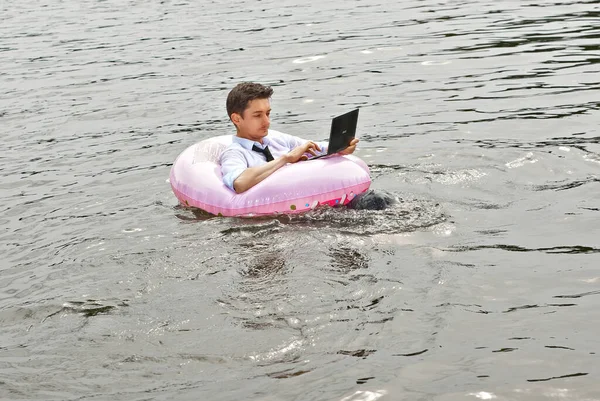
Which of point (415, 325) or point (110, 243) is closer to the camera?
point (415, 325)

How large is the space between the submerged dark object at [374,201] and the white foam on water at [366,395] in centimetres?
306

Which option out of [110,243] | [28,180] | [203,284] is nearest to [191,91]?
[28,180]

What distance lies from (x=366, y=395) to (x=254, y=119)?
3.88m

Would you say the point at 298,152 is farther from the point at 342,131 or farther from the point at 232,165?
the point at 232,165

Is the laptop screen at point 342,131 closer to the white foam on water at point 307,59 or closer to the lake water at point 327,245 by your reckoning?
the lake water at point 327,245

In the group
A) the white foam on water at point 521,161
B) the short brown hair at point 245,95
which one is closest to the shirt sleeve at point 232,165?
the short brown hair at point 245,95

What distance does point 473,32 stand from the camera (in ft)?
52.7

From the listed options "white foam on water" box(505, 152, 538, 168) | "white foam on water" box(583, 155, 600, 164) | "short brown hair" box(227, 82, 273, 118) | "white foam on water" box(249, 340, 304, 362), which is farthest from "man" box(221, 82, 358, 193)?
"white foam on water" box(249, 340, 304, 362)

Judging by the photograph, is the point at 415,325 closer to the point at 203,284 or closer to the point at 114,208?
the point at 203,284

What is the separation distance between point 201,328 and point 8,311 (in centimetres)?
147

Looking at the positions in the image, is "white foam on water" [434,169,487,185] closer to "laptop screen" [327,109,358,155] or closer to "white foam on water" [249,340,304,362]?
"laptop screen" [327,109,358,155]

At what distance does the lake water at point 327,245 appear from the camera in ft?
15.2

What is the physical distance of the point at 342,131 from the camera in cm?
747

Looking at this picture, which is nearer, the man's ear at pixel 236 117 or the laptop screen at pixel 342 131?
the laptop screen at pixel 342 131
